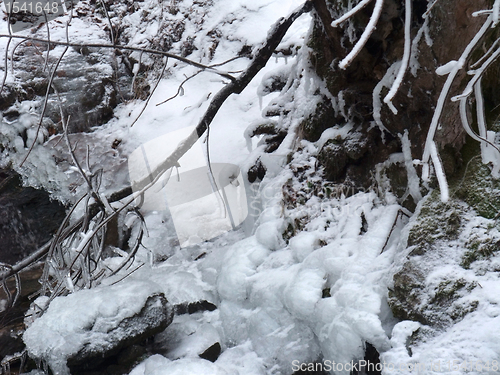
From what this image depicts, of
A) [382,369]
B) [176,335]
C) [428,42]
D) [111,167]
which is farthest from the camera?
[111,167]

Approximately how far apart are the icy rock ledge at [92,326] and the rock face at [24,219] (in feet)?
10.3

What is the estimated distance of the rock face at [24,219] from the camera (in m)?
5.24

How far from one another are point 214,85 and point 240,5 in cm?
159

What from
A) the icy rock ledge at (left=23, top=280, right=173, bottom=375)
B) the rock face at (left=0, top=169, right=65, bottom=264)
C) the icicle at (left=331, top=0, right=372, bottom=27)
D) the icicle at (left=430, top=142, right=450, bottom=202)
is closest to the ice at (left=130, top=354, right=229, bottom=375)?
the icy rock ledge at (left=23, top=280, right=173, bottom=375)

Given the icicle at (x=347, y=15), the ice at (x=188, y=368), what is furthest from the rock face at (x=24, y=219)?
the icicle at (x=347, y=15)

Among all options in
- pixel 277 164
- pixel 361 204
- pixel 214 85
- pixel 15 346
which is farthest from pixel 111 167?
pixel 361 204

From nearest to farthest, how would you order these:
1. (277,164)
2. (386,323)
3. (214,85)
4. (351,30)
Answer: (386,323), (351,30), (277,164), (214,85)

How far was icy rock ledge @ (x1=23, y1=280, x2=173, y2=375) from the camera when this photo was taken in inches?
94.7

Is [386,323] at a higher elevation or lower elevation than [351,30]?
lower

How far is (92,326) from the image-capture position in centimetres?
247

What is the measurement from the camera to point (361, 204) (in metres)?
2.35

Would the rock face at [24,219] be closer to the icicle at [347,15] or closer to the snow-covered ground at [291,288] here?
the snow-covered ground at [291,288]

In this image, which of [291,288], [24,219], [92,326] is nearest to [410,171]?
[291,288]

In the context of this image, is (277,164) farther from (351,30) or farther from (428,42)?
(428,42)
